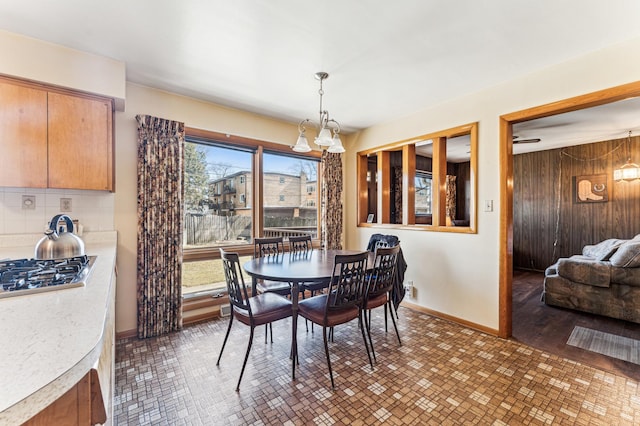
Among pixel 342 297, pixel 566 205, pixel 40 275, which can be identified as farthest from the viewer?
pixel 566 205

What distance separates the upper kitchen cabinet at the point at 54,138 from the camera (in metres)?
2.11

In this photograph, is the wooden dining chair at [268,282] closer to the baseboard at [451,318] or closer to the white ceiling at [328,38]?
the white ceiling at [328,38]

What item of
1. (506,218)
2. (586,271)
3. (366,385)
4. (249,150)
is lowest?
(366,385)

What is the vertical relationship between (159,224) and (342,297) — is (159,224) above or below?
above

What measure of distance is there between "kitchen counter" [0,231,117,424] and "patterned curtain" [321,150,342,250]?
3404 mm

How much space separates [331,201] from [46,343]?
4.02 metres

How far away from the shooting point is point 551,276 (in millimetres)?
3885

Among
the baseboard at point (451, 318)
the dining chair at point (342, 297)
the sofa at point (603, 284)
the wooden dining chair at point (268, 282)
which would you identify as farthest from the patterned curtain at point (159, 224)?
the sofa at point (603, 284)

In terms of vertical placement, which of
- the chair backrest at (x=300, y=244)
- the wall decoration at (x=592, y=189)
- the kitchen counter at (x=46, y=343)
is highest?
the wall decoration at (x=592, y=189)

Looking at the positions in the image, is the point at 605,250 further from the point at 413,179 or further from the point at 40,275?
the point at 40,275

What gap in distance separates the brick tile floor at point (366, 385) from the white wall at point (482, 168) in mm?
558

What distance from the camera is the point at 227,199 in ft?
12.1

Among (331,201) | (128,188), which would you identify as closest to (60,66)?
(128,188)

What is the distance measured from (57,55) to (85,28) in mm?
452
